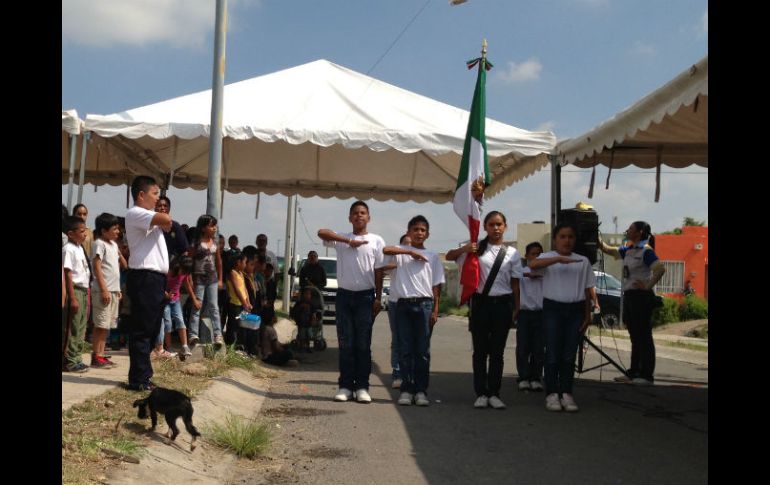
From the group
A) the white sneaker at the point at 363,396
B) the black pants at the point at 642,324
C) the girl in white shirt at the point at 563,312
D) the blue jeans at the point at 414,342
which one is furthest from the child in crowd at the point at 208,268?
the black pants at the point at 642,324

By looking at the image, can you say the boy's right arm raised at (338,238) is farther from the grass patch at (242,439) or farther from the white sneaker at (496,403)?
the grass patch at (242,439)

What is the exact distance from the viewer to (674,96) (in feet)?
23.1

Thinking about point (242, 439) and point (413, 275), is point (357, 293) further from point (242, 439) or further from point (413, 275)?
point (242, 439)

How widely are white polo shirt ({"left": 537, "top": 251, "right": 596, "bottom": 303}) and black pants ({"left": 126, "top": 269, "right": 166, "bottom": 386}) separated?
382cm

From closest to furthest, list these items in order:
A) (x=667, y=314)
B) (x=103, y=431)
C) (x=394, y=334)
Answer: (x=103, y=431) < (x=394, y=334) < (x=667, y=314)

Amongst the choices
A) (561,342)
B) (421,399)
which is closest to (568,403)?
(561,342)

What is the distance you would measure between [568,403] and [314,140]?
5.18 metres

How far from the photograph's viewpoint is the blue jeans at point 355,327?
812 cm

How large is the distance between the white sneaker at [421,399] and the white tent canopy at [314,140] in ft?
13.4

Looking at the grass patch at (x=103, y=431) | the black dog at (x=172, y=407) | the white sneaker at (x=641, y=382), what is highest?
the black dog at (x=172, y=407)

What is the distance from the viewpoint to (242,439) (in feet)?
18.7
